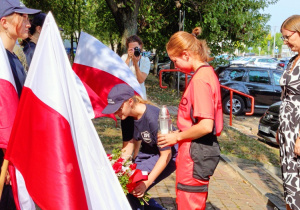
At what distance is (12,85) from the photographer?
304 centimetres

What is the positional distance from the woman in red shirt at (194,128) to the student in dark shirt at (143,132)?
342mm

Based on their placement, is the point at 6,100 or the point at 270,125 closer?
the point at 6,100

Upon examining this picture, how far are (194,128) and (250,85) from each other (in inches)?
517

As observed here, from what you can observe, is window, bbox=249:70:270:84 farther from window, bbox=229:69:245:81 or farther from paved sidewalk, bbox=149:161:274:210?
paved sidewalk, bbox=149:161:274:210

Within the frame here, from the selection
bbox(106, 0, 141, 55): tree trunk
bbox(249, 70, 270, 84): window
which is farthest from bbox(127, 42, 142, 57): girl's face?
bbox(249, 70, 270, 84): window

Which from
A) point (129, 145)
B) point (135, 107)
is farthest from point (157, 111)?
point (129, 145)

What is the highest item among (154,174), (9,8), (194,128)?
(9,8)

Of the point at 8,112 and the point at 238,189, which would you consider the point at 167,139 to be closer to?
the point at 8,112

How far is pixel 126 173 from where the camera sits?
3500 millimetres

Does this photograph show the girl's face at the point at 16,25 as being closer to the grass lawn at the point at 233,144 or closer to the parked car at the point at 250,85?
the grass lawn at the point at 233,144

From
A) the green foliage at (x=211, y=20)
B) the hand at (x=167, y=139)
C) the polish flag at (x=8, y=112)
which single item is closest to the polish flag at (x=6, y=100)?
the polish flag at (x=8, y=112)

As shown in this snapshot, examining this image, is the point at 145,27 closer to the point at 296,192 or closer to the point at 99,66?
the point at 99,66

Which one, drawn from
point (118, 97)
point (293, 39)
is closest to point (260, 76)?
point (293, 39)

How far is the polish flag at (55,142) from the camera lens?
2619 mm
